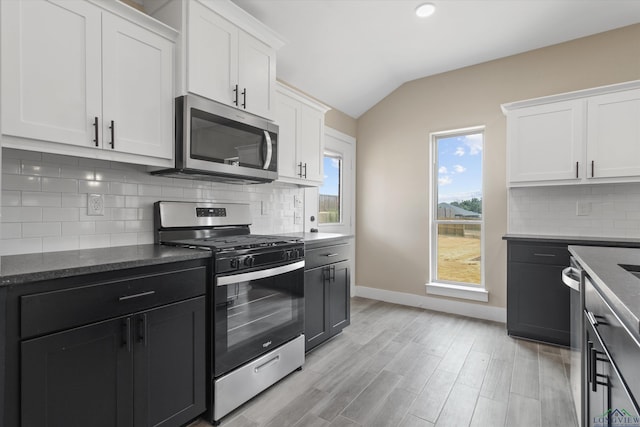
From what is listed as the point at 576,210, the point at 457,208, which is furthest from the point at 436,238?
the point at 576,210

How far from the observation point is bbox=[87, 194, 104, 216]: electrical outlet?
1902mm

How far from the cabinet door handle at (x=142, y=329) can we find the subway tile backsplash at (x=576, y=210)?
137 inches

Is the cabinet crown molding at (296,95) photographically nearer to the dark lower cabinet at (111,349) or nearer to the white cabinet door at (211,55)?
the white cabinet door at (211,55)

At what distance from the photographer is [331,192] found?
170 inches

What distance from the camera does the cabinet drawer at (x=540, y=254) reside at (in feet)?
9.23

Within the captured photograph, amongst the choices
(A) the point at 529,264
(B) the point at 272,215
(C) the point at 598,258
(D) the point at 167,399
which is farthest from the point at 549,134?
(D) the point at 167,399

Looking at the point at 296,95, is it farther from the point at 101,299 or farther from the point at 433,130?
the point at 101,299

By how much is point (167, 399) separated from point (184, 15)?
7.27ft

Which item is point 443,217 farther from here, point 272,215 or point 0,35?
point 0,35

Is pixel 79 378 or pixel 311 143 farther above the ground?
pixel 311 143

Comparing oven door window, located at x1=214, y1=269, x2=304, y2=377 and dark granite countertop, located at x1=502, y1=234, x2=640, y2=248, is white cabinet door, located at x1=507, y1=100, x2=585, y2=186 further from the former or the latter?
oven door window, located at x1=214, y1=269, x2=304, y2=377

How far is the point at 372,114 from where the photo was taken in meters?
4.46

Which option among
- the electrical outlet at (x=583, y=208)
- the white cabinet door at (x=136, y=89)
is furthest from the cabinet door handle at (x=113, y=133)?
the electrical outlet at (x=583, y=208)

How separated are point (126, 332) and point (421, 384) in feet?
6.29
